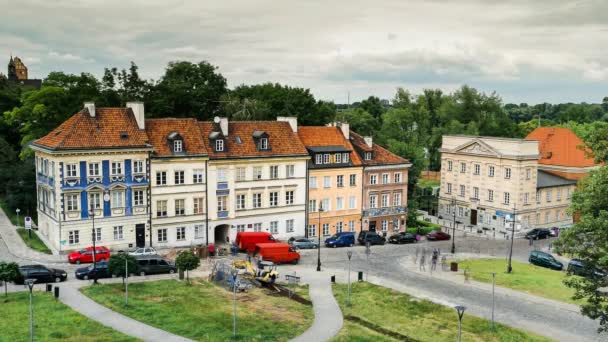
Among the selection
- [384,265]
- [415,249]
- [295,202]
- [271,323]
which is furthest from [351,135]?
[271,323]

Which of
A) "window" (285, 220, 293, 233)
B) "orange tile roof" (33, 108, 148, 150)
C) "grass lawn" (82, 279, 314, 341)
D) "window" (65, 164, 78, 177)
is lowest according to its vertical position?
"grass lawn" (82, 279, 314, 341)

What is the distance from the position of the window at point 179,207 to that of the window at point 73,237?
866 centimetres

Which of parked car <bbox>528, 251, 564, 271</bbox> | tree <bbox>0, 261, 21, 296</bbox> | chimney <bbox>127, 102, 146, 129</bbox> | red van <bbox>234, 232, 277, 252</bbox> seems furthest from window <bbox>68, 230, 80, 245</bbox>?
parked car <bbox>528, 251, 564, 271</bbox>

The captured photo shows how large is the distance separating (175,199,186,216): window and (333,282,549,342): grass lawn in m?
18.7

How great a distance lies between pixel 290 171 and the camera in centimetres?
5838

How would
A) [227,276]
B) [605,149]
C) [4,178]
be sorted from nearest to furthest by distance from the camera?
[605,149]
[227,276]
[4,178]

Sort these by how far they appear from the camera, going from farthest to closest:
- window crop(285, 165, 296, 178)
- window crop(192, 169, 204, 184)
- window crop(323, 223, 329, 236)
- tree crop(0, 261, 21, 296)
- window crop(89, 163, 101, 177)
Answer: window crop(323, 223, 329, 236)
window crop(285, 165, 296, 178)
window crop(192, 169, 204, 184)
window crop(89, 163, 101, 177)
tree crop(0, 261, 21, 296)

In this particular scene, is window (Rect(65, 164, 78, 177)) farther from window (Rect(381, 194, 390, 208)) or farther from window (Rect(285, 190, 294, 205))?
window (Rect(381, 194, 390, 208))

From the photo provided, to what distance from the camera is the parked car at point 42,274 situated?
39469mm

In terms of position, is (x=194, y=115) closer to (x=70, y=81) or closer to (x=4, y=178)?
(x=70, y=81)

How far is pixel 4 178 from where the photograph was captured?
65.2m

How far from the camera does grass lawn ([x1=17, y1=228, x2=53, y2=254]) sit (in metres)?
49.2

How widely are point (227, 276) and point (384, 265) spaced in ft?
49.1

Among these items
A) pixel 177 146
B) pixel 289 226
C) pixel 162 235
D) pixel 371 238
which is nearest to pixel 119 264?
pixel 162 235
